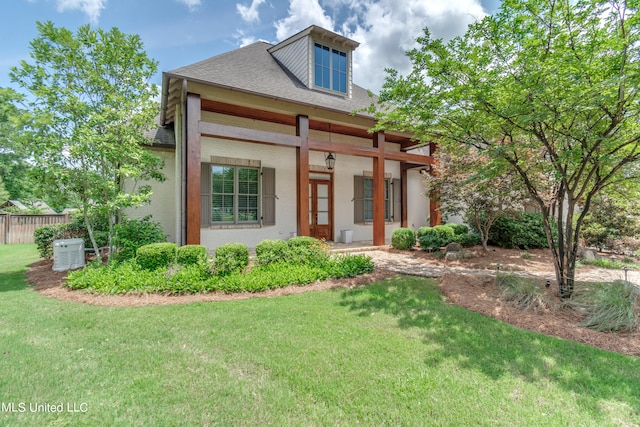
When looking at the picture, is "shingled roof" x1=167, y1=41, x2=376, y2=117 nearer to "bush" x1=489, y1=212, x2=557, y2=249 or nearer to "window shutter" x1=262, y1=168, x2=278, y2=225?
"window shutter" x1=262, y1=168, x2=278, y2=225

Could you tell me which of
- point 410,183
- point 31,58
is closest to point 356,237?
point 410,183

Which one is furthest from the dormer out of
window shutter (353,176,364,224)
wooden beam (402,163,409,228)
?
wooden beam (402,163,409,228)

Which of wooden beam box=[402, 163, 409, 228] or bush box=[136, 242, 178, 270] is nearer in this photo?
bush box=[136, 242, 178, 270]

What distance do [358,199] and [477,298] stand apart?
6.96m

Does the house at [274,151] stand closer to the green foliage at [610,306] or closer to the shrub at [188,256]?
the shrub at [188,256]

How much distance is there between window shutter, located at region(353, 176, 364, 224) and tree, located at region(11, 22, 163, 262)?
703 centimetres

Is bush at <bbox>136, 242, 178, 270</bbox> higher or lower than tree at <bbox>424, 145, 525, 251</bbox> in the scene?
lower

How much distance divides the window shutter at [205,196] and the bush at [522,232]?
9.35 meters

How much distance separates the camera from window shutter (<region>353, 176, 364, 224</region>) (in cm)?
1111

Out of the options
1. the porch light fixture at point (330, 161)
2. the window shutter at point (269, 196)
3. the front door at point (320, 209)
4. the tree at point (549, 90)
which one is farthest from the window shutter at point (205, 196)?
the tree at point (549, 90)

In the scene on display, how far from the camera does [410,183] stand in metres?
12.7

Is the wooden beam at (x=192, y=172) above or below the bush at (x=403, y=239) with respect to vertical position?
above

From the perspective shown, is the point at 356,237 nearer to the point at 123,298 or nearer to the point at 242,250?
the point at 242,250

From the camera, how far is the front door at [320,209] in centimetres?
1039
